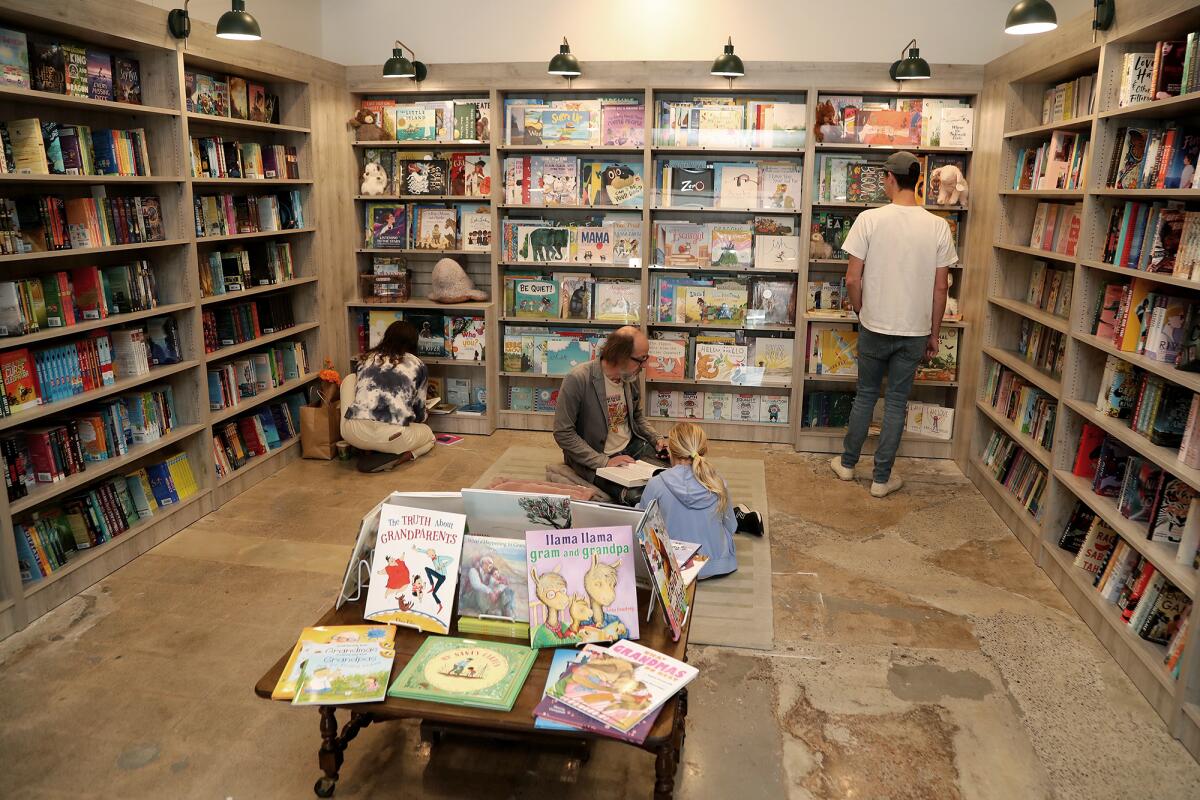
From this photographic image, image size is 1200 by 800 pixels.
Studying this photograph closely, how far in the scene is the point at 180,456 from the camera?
513 centimetres

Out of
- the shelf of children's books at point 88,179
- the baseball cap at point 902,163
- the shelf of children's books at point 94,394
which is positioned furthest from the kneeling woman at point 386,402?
the baseball cap at point 902,163

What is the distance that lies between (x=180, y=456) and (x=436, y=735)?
2.84 m

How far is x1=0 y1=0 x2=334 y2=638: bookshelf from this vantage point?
4.03 metres

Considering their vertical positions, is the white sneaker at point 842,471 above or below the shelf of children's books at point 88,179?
below

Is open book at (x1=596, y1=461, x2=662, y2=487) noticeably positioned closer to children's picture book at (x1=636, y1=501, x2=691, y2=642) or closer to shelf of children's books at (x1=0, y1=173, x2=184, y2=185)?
children's picture book at (x1=636, y1=501, x2=691, y2=642)

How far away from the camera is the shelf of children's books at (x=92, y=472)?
3.99 metres

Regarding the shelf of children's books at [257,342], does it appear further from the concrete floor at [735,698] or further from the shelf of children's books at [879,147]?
the shelf of children's books at [879,147]

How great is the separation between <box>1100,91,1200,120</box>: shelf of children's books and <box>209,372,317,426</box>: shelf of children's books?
4.90 metres

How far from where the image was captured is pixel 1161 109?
3852mm

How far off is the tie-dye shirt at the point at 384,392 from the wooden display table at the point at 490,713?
3245mm

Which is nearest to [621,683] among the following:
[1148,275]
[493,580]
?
[493,580]

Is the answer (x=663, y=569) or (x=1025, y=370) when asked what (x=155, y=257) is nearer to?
(x=663, y=569)

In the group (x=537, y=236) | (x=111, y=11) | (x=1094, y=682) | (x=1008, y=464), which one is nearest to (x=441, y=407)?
(x=537, y=236)

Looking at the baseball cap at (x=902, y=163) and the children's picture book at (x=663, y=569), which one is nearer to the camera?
the children's picture book at (x=663, y=569)
